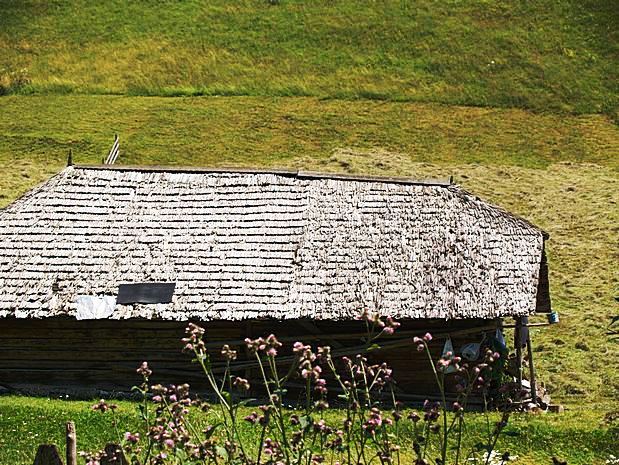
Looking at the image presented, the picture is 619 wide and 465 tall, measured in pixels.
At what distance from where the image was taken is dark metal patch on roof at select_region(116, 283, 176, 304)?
17.4 metres

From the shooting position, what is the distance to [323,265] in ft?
59.1

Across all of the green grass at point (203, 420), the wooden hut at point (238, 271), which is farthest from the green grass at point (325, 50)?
the green grass at point (203, 420)

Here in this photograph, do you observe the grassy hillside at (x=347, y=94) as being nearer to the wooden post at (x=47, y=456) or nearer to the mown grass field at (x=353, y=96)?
the mown grass field at (x=353, y=96)

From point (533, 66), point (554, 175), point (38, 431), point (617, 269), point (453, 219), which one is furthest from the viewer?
point (533, 66)

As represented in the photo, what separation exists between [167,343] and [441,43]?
100ft

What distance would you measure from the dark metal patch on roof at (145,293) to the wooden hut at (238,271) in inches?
0.9

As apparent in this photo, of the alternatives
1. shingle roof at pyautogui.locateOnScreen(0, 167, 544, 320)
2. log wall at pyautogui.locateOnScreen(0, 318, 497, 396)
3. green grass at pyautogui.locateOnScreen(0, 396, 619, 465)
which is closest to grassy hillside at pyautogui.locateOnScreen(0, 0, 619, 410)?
shingle roof at pyautogui.locateOnScreen(0, 167, 544, 320)

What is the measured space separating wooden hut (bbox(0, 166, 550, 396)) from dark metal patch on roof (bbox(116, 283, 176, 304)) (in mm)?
23

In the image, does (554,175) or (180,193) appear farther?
(554,175)

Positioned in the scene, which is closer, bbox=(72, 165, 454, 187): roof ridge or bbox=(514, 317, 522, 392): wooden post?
bbox=(514, 317, 522, 392): wooden post

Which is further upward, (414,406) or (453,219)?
(453,219)

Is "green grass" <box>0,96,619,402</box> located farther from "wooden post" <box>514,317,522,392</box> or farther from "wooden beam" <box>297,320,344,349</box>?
"wooden beam" <box>297,320,344,349</box>

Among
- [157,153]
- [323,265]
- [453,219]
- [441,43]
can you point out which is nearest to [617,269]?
[453,219]

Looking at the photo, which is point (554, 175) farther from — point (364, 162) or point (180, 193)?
point (180, 193)
